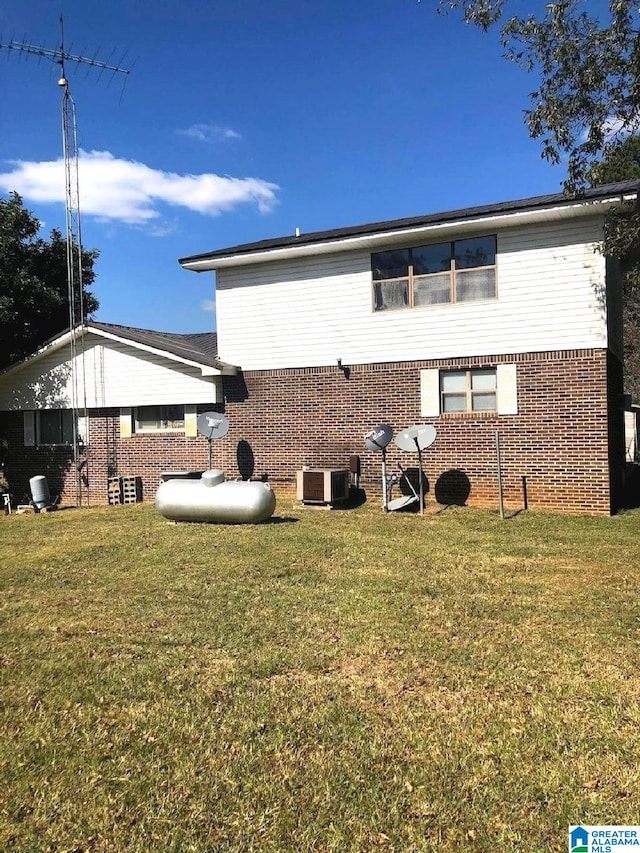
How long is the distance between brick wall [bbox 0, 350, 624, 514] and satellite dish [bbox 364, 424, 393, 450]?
2.82 feet

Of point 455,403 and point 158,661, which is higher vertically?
point 455,403

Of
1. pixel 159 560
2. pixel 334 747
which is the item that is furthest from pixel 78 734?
pixel 159 560

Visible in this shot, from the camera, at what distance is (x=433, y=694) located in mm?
4273

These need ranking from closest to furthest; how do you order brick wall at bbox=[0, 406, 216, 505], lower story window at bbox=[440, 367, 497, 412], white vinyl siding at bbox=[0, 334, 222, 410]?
lower story window at bbox=[440, 367, 497, 412] → white vinyl siding at bbox=[0, 334, 222, 410] → brick wall at bbox=[0, 406, 216, 505]

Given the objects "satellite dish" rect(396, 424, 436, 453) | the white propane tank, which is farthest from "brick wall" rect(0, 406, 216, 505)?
"satellite dish" rect(396, 424, 436, 453)

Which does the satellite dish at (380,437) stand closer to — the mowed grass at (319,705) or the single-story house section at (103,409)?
the single-story house section at (103,409)

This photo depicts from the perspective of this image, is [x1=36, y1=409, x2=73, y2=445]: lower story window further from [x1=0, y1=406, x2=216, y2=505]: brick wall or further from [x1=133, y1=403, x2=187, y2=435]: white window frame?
[x1=133, y1=403, x2=187, y2=435]: white window frame

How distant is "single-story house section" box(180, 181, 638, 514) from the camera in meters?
12.1

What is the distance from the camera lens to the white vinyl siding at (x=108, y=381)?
15664mm

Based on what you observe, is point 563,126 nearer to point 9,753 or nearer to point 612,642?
point 612,642

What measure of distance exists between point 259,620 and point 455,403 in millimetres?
8595

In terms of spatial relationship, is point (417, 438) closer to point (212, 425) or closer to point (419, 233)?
point (419, 233)

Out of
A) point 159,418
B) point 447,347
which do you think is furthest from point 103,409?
point 447,347

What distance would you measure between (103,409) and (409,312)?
340 inches
